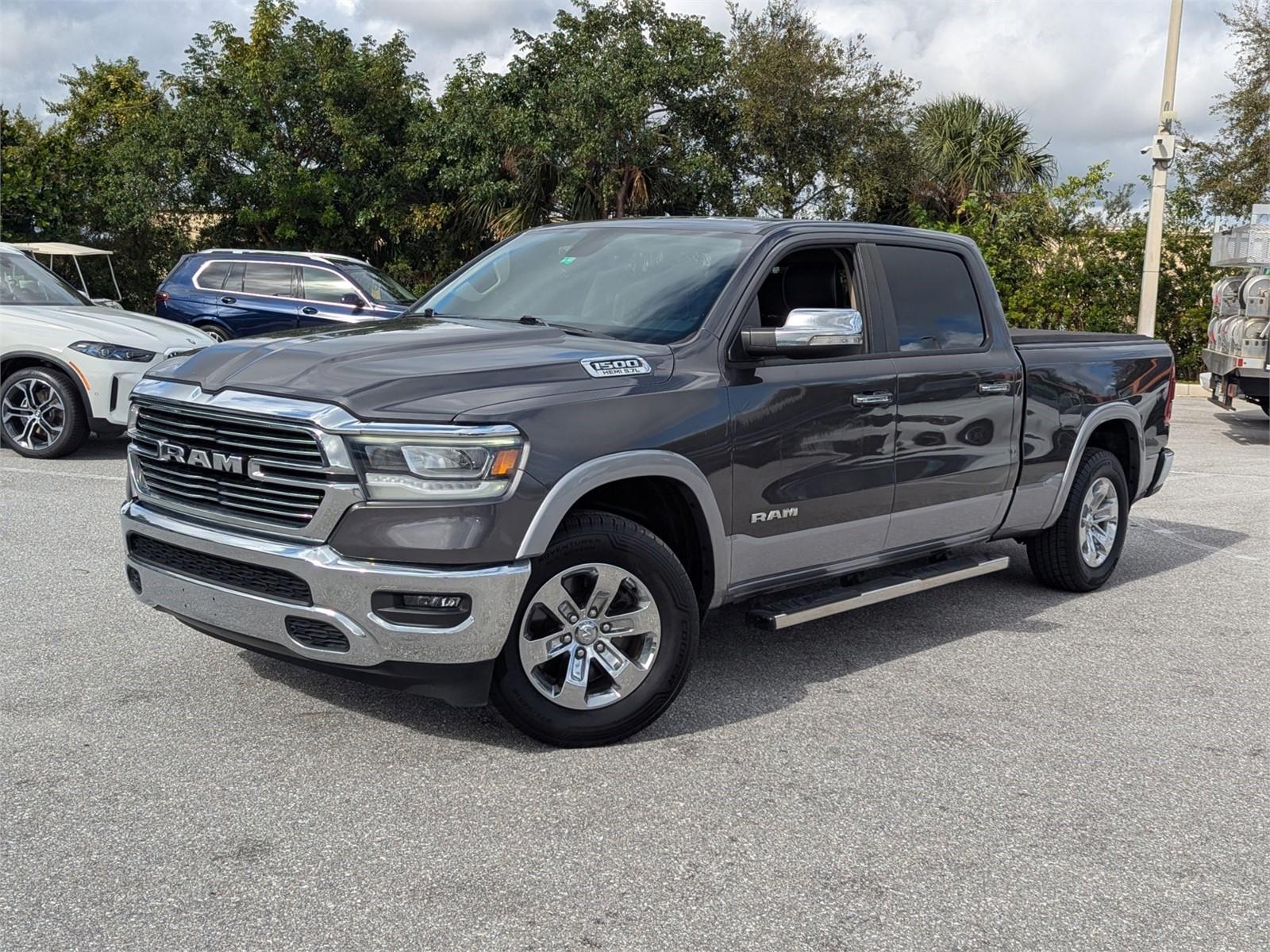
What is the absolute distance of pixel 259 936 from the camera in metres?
3.08

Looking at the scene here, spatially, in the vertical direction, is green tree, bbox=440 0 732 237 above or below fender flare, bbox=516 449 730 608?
above

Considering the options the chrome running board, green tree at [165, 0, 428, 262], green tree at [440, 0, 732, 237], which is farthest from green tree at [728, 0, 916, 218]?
the chrome running board

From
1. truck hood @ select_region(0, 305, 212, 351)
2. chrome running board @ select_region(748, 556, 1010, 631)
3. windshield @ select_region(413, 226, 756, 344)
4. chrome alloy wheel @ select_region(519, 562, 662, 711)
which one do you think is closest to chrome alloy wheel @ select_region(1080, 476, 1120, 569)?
chrome running board @ select_region(748, 556, 1010, 631)

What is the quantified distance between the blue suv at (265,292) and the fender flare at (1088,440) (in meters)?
10.5

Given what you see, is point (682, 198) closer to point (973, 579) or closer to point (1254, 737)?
point (973, 579)

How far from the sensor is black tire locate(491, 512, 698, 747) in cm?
417

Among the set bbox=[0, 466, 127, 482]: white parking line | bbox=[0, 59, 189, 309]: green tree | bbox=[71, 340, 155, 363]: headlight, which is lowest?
bbox=[0, 466, 127, 482]: white parking line

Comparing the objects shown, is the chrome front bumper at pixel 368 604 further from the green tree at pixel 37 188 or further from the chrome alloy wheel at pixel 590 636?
the green tree at pixel 37 188

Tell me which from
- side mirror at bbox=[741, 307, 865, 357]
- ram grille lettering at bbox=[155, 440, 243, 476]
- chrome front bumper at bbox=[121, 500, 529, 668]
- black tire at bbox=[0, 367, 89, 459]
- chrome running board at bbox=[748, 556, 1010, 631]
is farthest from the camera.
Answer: black tire at bbox=[0, 367, 89, 459]

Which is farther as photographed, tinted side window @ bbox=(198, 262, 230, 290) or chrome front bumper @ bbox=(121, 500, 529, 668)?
tinted side window @ bbox=(198, 262, 230, 290)

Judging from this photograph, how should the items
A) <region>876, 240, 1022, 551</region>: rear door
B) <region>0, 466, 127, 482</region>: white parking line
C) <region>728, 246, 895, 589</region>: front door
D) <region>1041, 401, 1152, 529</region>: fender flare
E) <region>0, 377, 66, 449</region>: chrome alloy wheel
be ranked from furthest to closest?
<region>0, 377, 66, 449</region>: chrome alloy wheel, <region>0, 466, 127, 482</region>: white parking line, <region>1041, 401, 1152, 529</region>: fender flare, <region>876, 240, 1022, 551</region>: rear door, <region>728, 246, 895, 589</region>: front door

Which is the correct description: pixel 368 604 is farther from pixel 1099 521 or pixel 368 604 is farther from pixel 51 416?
pixel 51 416

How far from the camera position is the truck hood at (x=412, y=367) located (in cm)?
402

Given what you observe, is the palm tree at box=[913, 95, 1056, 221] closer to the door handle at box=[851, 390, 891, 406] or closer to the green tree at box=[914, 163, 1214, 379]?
the green tree at box=[914, 163, 1214, 379]
